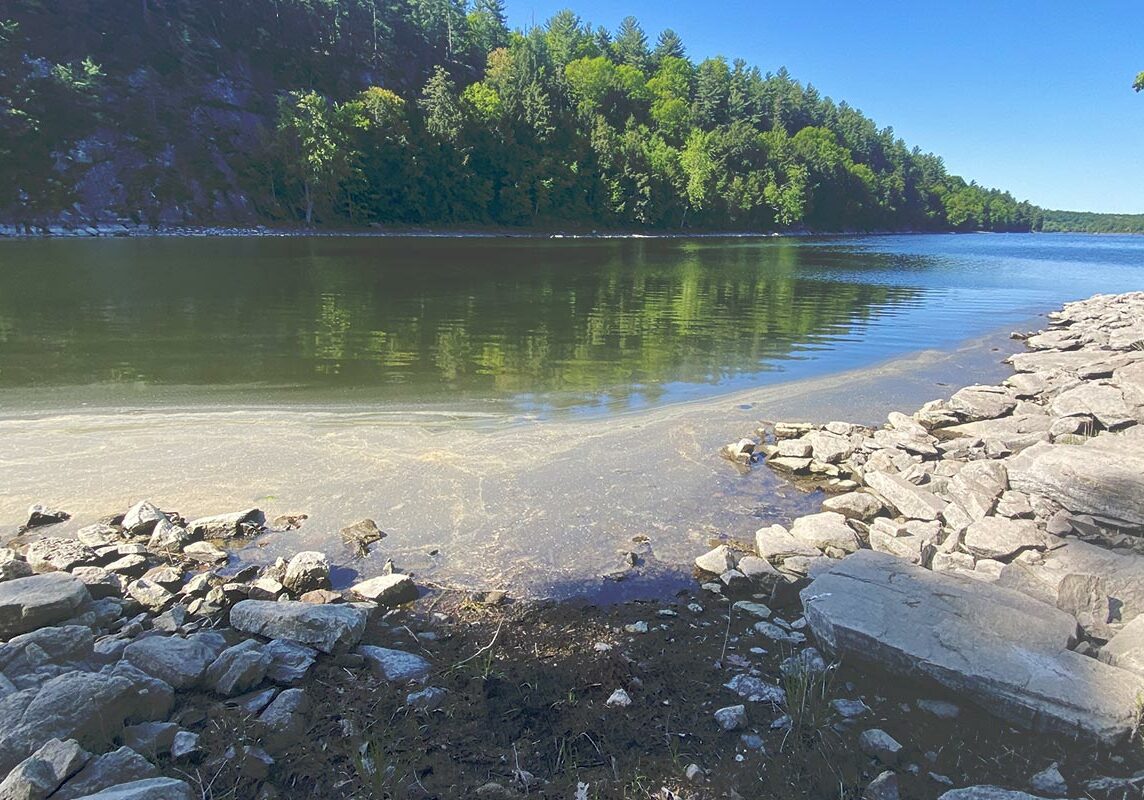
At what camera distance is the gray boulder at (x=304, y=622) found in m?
4.39

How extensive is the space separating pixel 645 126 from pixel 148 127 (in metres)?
92.2

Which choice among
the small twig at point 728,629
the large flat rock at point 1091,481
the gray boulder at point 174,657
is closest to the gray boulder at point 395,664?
the gray boulder at point 174,657

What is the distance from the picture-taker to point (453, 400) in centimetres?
1179

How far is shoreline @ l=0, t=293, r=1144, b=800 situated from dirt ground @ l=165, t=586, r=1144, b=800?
0.6 inches

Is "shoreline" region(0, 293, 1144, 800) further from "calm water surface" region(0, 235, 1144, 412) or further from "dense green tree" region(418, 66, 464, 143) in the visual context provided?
"dense green tree" region(418, 66, 464, 143)

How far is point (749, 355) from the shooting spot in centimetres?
1720

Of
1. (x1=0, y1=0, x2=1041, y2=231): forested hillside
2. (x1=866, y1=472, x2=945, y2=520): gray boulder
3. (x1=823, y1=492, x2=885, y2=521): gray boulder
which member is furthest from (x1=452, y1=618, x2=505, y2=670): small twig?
(x1=0, y1=0, x2=1041, y2=231): forested hillside

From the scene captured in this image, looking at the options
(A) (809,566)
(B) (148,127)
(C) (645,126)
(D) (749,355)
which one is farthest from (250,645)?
(C) (645,126)

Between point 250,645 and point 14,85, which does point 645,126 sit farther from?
point 250,645

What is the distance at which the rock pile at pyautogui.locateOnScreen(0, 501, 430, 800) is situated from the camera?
3.16 metres

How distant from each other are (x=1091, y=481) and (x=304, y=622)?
248 inches

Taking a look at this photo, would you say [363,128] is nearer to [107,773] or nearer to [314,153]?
[314,153]

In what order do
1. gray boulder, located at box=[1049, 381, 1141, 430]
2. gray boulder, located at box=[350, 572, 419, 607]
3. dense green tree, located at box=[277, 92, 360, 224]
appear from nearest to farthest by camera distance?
1. gray boulder, located at box=[350, 572, 419, 607]
2. gray boulder, located at box=[1049, 381, 1141, 430]
3. dense green tree, located at box=[277, 92, 360, 224]

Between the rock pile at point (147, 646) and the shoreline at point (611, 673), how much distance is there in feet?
0.05
